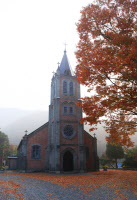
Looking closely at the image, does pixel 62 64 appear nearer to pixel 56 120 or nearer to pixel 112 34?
pixel 56 120

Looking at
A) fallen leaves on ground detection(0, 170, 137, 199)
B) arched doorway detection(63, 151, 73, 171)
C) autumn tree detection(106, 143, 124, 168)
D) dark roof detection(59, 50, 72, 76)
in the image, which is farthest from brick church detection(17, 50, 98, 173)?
autumn tree detection(106, 143, 124, 168)

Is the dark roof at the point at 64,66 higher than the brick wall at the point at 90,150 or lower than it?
higher

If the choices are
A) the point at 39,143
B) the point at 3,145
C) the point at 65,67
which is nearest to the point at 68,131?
the point at 39,143

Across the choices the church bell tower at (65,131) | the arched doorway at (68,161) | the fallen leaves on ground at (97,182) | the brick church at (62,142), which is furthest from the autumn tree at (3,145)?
the fallen leaves on ground at (97,182)

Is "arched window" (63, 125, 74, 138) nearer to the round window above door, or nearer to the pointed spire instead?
the round window above door

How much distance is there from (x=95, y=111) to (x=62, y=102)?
1693 centimetres

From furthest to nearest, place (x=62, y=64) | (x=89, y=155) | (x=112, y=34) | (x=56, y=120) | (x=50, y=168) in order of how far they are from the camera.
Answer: (x=62, y=64)
(x=89, y=155)
(x=56, y=120)
(x=50, y=168)
(x=112, y=34)

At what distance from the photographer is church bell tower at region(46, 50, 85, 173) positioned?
76.6 feet

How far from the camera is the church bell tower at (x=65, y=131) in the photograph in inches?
919

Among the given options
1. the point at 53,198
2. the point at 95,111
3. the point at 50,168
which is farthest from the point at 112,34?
the point at 50,168

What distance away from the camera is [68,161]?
24250 millimetres

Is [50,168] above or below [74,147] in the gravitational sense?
below

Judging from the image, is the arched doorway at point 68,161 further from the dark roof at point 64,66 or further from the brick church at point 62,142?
the dark roof at point 64,66

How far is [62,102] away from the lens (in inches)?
1027
